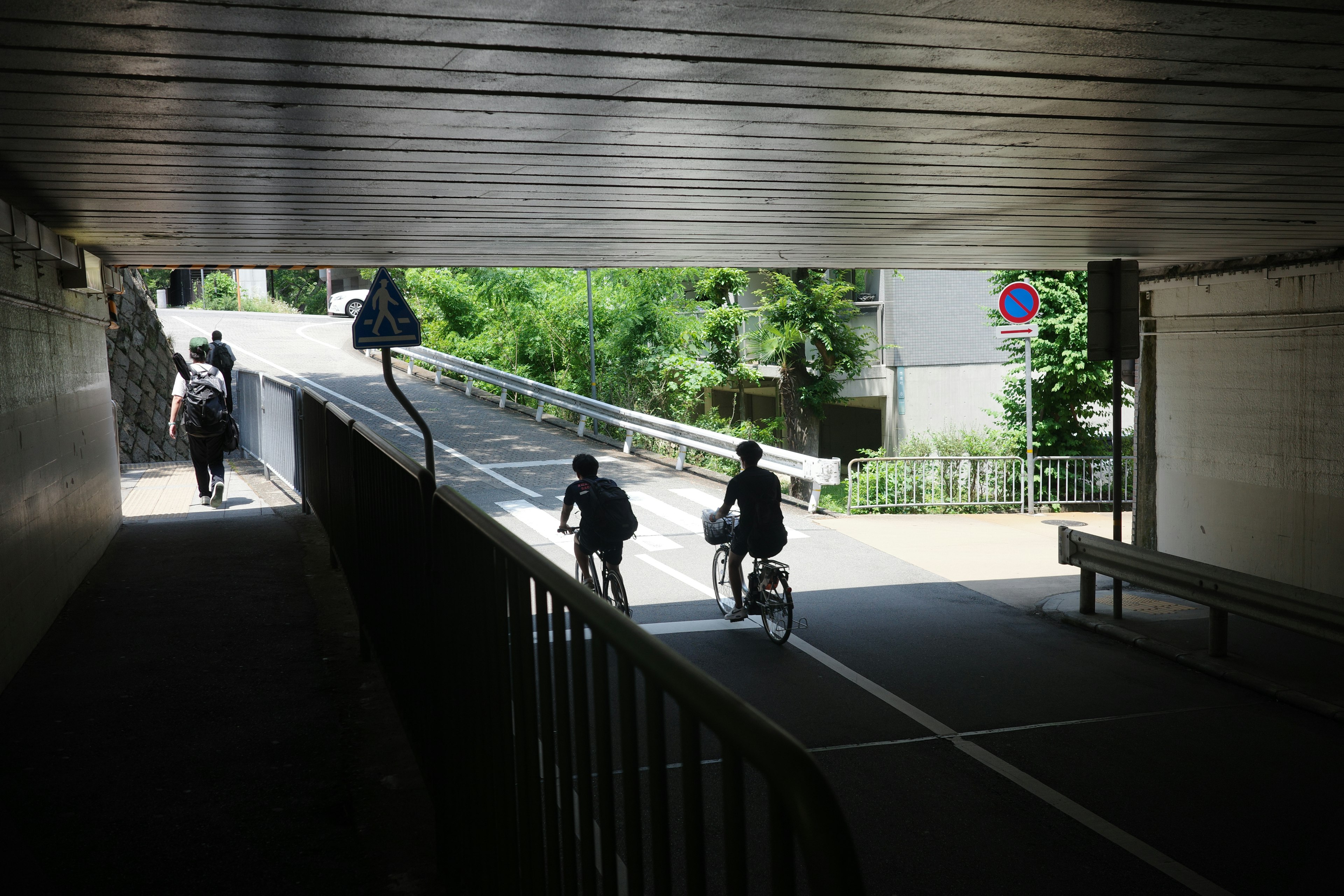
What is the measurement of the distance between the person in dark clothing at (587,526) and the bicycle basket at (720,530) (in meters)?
1.20

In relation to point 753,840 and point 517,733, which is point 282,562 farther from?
point 517,733

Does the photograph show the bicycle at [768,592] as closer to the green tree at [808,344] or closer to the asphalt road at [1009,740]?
the asphalt road at [1009,740]

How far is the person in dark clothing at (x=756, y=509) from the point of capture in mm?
9352

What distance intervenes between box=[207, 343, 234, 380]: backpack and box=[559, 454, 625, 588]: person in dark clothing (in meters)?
11.9

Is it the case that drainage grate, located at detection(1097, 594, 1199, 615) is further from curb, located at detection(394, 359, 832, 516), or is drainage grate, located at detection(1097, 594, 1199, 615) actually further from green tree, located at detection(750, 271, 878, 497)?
green tree, located at detection(750, 271, 878, 497)

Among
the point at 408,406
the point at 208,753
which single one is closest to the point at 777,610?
the point at 408,406

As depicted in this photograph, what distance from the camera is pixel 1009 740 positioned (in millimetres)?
6695

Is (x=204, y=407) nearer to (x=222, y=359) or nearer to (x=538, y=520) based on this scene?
(x=538, y=520)

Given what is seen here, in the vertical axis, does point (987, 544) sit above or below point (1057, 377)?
below

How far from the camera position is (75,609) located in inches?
321

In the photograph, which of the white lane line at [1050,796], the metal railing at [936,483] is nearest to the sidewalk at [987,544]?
the metal railing at [936,483]

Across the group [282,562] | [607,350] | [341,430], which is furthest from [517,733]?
[607,350]

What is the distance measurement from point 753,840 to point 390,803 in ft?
5.80

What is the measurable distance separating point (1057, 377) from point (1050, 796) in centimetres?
1725
